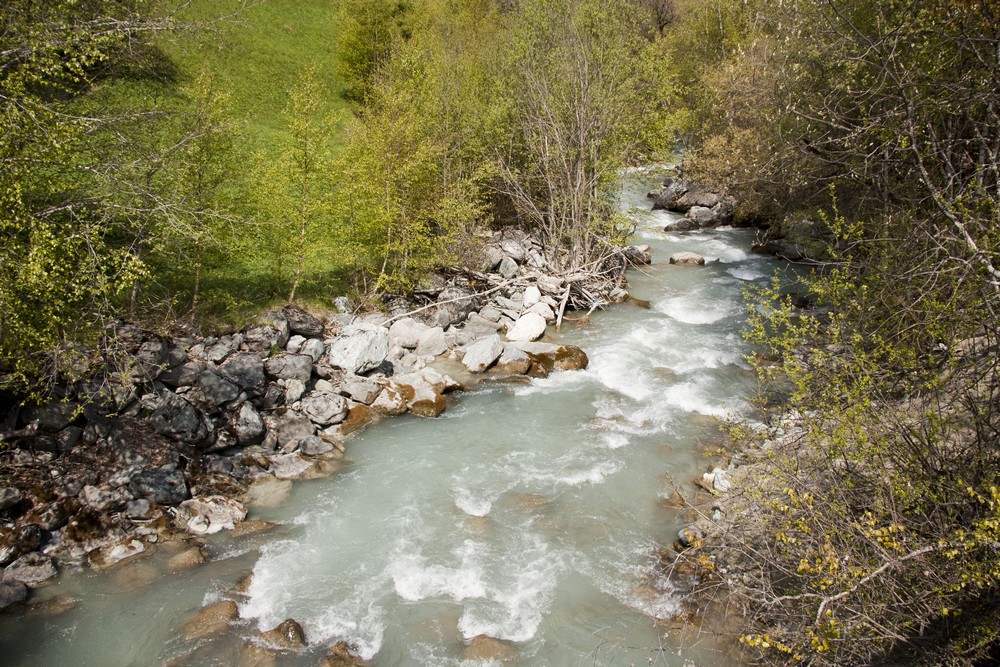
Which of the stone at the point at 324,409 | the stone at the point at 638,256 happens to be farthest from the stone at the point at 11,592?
the stone at the point at 638,256

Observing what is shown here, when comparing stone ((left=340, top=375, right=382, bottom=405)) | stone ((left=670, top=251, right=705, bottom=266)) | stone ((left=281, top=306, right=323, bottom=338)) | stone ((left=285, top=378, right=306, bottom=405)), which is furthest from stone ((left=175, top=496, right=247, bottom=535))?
stone ((left=670, top=251, right=705, bottom=266))

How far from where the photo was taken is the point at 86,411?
10.7m

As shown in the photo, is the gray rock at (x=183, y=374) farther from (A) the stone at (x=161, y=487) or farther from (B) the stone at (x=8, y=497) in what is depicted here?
(B) the stone at (x=8, y=497)

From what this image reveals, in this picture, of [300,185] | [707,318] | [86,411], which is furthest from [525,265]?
[86,411]

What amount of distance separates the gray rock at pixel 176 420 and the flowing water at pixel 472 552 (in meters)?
2.30

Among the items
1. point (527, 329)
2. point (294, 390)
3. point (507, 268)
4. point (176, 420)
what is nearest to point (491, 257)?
point (507, 268)

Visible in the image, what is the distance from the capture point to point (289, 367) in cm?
1407

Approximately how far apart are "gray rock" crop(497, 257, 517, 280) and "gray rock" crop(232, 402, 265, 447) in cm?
1108

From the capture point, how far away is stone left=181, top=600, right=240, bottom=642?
8273mm

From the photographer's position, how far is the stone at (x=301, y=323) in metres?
15.3

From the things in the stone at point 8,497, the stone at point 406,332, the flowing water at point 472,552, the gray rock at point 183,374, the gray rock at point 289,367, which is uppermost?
the gray rock at point 183,374

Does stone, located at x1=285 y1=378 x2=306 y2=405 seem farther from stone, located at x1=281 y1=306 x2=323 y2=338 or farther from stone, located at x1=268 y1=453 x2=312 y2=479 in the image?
stone, located at x1=281 y1=306 x2=323 y2=338

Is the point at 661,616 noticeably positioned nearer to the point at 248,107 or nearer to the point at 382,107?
the point at 382,107

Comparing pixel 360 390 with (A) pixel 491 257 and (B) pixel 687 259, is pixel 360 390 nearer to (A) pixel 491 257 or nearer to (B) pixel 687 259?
(A) pixel 491 257
